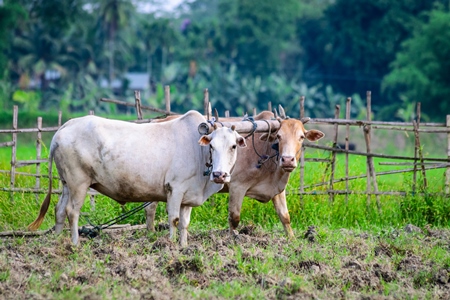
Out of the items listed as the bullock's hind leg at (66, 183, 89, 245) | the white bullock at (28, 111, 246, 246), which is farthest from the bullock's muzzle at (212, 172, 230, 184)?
the bullock's hind leg at (66, 183, 89, 245)

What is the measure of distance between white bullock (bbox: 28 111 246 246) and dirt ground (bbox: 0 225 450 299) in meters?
0.41

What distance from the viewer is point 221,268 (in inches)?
275

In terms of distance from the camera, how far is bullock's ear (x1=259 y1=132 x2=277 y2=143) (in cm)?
879

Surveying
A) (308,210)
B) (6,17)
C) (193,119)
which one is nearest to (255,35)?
(6,17)

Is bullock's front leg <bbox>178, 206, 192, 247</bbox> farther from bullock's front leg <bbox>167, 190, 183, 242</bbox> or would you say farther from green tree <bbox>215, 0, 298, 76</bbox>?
green tree <bbox>215, 0, 298, 76</bbox>

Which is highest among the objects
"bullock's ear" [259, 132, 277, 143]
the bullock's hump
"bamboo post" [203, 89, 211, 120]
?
"bamboo post" [203, 89, 211, 120]

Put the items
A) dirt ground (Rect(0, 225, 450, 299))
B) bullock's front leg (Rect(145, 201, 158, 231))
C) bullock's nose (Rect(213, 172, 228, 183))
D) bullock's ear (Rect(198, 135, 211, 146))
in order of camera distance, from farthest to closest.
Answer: bullock's front leg (Rect(145, 201, 158, 231)) < bullock's ear (Rect(198, 135, 211, 146)) < bullock's nose (Rect(213, 172, 228, 183)) < dirt ground (Rect(0, 225, 450, 299))

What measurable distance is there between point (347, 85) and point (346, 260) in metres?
37.6

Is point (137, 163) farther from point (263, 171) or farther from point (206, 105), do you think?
point (206, 105)

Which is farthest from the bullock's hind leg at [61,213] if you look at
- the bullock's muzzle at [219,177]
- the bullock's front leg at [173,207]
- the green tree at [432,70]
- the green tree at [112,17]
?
the green tree at [112,17]

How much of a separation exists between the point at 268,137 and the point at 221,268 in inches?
88.1

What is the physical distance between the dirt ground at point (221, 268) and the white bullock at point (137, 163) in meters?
0.41

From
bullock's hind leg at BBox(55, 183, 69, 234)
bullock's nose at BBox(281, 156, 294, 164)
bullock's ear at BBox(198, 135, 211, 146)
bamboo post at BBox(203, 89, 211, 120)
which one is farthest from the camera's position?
bamboo post at BBox(203, 89, 211, 120)

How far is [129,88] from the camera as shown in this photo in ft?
146
